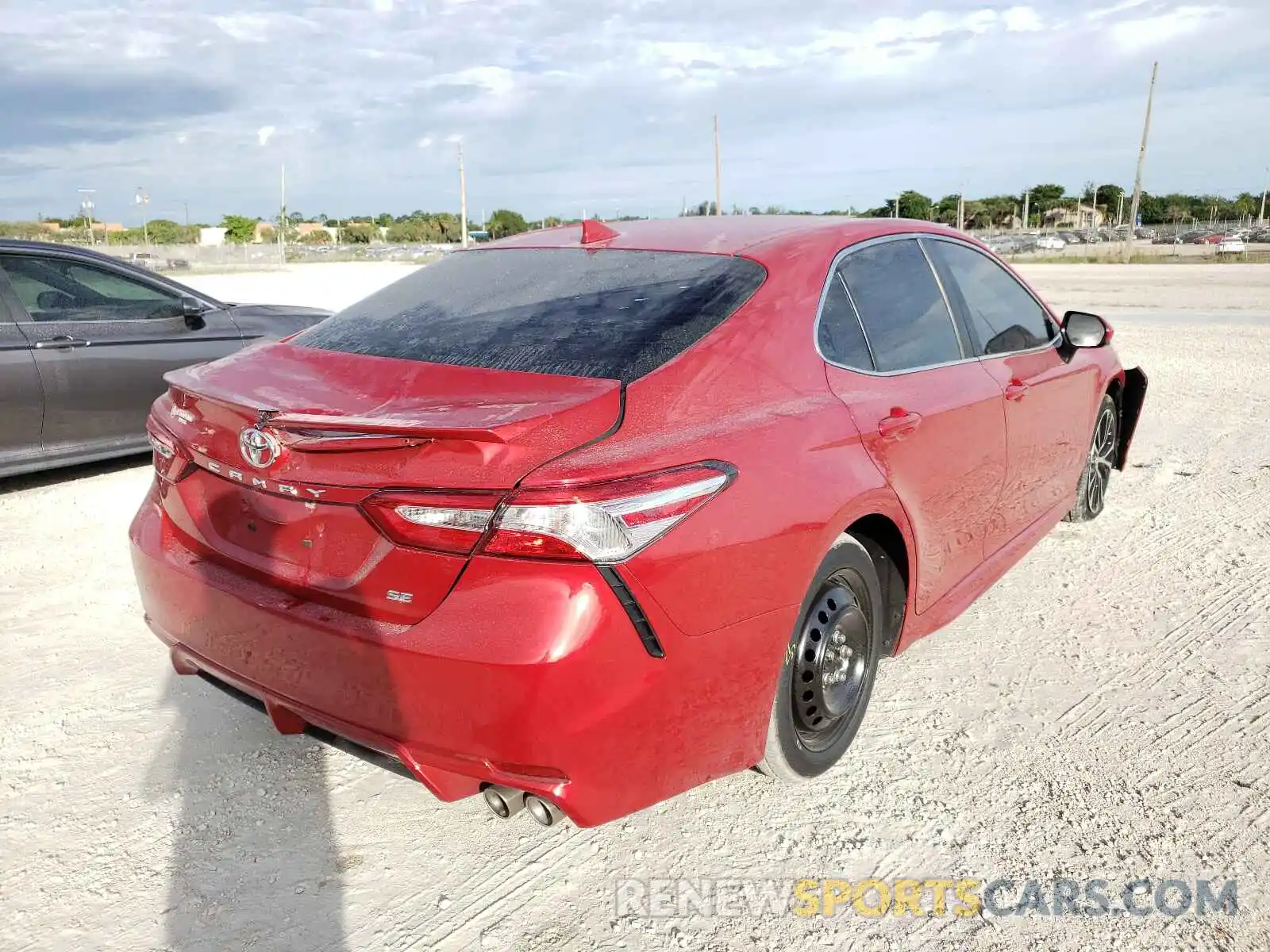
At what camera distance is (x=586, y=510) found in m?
2.02

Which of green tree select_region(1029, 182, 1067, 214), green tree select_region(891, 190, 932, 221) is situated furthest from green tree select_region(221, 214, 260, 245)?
green tree select_region(1029, 182, 1067, 214)

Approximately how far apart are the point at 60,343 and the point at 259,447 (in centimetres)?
452

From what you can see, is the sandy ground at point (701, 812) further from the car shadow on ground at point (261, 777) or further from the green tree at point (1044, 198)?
the green tree at point (1044, 198)

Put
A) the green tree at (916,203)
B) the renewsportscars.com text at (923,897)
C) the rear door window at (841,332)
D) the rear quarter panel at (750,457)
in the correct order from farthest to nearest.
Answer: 1. the green tree at (916,203)
2. the rear door window at (841,332)
3. the renewsportscars.com text at (923,897)
4. the rear quarter panel at (750,457)

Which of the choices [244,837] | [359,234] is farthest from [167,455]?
[359,234]

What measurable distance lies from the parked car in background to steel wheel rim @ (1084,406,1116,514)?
4453 mm

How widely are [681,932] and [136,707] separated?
83.5 inches

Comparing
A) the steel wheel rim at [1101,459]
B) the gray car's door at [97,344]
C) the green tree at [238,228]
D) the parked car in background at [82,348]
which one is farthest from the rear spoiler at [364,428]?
the green tree at [238,228]

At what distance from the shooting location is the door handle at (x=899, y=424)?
2.84m

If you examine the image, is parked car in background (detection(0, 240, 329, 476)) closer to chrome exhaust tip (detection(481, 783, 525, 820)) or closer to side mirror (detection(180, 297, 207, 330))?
side mirror (detection(180, 297, 207, 330))

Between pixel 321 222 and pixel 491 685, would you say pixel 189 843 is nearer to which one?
pixel 491 685

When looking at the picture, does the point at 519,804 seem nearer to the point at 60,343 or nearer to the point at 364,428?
the point at 364,428

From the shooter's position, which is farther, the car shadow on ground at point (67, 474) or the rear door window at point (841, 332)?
the car shadow on ground at point (67, 474)

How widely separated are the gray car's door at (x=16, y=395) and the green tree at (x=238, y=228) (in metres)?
84.8
